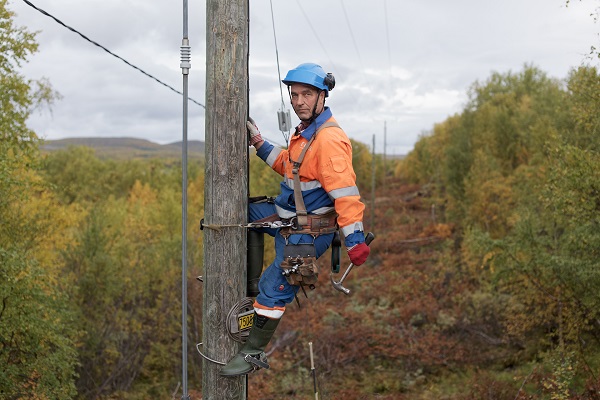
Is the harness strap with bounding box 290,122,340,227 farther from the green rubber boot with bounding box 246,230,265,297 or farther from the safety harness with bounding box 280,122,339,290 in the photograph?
the green rubber boot with bounding box 246,230,265,297

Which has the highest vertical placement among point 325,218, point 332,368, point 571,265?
point 325,218

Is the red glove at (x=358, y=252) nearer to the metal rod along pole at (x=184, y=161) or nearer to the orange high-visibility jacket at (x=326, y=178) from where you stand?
the orange high-visibility jacket at (x=326, y=178)

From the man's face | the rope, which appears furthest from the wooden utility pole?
the man's face

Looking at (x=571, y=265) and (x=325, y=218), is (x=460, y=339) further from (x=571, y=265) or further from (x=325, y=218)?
(x=325, y=218)

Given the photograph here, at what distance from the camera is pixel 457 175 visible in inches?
1617

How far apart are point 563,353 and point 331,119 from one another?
1191cm

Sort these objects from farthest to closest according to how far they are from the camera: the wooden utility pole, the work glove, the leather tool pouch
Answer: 1. the work glove
2. the leather tool pouch
3. the wooden utility pole

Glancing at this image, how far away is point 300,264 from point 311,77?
1.48 meters

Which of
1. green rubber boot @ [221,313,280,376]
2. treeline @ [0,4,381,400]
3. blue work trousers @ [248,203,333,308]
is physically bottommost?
treeline @ [0,4,381,400]

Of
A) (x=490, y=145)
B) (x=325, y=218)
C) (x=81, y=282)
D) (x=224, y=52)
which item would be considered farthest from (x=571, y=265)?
(x=490, y=145)

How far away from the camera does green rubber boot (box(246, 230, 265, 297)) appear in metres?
4.54

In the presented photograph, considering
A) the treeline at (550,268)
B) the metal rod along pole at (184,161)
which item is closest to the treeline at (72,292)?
the metal rod along pole at (184,161)

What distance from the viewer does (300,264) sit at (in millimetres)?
4266

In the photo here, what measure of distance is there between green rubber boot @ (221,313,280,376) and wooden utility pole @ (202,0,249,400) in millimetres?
81
